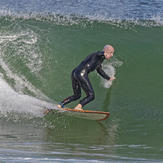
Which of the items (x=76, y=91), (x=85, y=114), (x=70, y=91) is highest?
(x=76, y=91)

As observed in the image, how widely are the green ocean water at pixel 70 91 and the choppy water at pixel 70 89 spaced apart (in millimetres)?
13

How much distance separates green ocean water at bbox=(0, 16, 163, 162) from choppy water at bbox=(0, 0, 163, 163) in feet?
0.04

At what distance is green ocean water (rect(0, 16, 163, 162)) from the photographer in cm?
565

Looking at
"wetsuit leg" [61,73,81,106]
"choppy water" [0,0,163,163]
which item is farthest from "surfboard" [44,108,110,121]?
"wetsuit leg" [61,73,81,106]

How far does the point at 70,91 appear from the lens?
32.2 ft

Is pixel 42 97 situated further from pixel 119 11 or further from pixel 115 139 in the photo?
pixel 119 11

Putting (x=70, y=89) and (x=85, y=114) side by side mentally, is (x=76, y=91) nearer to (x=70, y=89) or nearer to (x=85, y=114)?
(x=85, y=114)

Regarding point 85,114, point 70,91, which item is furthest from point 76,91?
point 70,91

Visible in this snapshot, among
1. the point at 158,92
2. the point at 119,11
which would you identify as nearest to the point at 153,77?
the point at 158,92

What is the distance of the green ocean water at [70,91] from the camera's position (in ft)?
18.5

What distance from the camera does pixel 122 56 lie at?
1139cm

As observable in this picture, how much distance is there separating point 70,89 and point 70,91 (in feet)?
0.35

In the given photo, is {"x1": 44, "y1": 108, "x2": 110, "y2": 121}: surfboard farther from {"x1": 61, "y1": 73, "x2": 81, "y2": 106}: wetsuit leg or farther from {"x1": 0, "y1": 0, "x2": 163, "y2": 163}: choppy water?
{"x1": 61, "y1": 73, "x2": 81, "y2": 106}: wetsuit leg

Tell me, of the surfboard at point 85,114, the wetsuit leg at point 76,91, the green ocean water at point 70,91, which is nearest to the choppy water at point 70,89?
the green ocean water at point 70,91
